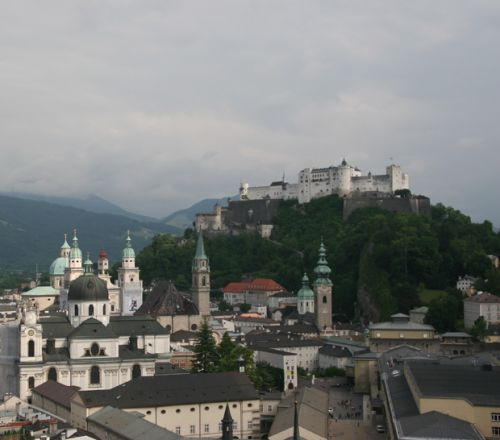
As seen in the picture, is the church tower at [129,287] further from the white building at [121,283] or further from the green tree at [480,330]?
the green tree at [480,330]

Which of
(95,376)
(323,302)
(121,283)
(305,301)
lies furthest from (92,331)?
(305,301)

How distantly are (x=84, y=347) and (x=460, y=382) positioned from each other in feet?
87.7

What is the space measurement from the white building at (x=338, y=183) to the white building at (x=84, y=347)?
64358 mm

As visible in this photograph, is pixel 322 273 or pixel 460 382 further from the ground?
pixel 322 273

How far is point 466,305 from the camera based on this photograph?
8181cm

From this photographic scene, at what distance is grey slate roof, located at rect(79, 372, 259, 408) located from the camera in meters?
49.1

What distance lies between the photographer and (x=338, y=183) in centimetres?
12988

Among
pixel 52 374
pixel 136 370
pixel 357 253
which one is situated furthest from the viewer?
pixel 357 253

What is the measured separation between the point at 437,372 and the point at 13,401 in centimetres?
2215

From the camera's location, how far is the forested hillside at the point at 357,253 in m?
91.8

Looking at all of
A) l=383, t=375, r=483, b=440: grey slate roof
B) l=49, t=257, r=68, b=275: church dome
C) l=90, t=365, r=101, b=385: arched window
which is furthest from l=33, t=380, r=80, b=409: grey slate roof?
l=49, t=257, r=68, b=275: church dome

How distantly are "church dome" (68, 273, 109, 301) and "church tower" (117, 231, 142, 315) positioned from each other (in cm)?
2545

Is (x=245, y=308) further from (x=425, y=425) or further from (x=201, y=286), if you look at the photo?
(x=425, y=425)

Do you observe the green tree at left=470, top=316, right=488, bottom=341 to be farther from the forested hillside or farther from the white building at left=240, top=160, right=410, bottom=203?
the white building at left=240, top=160, right=410, bottom=203
